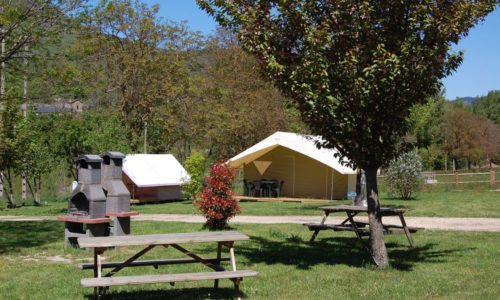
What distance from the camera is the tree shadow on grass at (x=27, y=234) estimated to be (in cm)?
1217

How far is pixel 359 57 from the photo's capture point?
855 cm

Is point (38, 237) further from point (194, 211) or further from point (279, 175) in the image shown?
point (279, 175)

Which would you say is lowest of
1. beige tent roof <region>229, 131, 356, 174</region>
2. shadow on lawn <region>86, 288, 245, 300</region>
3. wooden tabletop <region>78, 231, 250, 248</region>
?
shadow on lawn <region>86, 288, 245, 300</region>

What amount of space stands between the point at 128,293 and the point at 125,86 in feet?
89.6

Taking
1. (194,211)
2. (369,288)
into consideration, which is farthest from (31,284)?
(194,211)

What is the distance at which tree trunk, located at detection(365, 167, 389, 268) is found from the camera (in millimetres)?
8914

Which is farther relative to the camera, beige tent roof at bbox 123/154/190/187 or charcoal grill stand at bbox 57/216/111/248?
beige tent roof at bbox 123/154/190/187

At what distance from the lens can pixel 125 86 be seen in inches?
1324

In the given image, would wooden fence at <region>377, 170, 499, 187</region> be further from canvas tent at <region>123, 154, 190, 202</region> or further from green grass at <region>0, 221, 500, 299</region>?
green grass at <region>0, 221, 500, 299</region>

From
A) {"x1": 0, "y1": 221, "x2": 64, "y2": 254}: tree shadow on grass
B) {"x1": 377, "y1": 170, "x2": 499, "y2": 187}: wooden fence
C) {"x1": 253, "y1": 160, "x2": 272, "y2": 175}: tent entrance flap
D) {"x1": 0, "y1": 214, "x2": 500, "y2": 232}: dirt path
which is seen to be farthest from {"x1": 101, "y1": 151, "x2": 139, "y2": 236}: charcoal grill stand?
{"x1": 377, "y1": 170, "x2": 499, "y2": 187}: wooden fence

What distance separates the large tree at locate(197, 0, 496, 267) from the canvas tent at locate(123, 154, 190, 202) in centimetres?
1820

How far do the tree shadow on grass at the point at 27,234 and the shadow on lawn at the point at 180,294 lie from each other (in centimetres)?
486

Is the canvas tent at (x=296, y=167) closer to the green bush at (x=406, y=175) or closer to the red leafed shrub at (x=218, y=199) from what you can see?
the green bush at (x=406, y=175)

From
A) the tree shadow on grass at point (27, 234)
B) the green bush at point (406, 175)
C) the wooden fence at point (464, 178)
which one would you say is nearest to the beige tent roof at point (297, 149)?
the green bush at point (406, 175)
